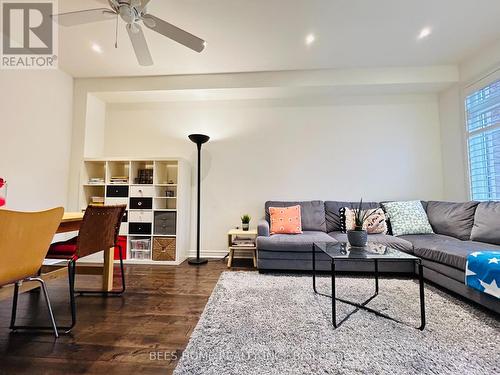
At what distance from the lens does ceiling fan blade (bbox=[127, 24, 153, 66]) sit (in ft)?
6.41

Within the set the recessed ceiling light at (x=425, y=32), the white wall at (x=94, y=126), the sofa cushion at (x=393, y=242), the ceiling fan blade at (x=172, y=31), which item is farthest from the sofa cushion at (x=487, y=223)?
the white wall at (x=94, y=126)

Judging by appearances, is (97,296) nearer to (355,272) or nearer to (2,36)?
(355,272)

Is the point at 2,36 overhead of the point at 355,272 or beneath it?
overhead

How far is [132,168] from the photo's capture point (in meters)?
3.38

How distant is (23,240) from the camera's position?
1.22m

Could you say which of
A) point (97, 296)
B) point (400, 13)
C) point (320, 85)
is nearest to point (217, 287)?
point (97, 296)

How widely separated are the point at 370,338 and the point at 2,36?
447 centimetres

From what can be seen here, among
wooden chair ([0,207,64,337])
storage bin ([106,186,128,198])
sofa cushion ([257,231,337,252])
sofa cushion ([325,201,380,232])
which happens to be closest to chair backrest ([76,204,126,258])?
wooden chair ([0,207,64,337])

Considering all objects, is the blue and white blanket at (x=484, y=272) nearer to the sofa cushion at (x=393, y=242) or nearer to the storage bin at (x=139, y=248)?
the sofa cushion at (x=393, y=242)

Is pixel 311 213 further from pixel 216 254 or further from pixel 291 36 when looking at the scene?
pixel 291 36

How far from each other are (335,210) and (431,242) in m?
1.16

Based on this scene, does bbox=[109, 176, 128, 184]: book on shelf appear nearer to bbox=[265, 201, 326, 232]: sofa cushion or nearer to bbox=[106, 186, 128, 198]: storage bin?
bbox=[106, 186, 128, 198]: storage bin

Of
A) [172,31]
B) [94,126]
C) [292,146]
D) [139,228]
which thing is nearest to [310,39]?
[292,146]

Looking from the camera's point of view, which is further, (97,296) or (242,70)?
(242,70)
